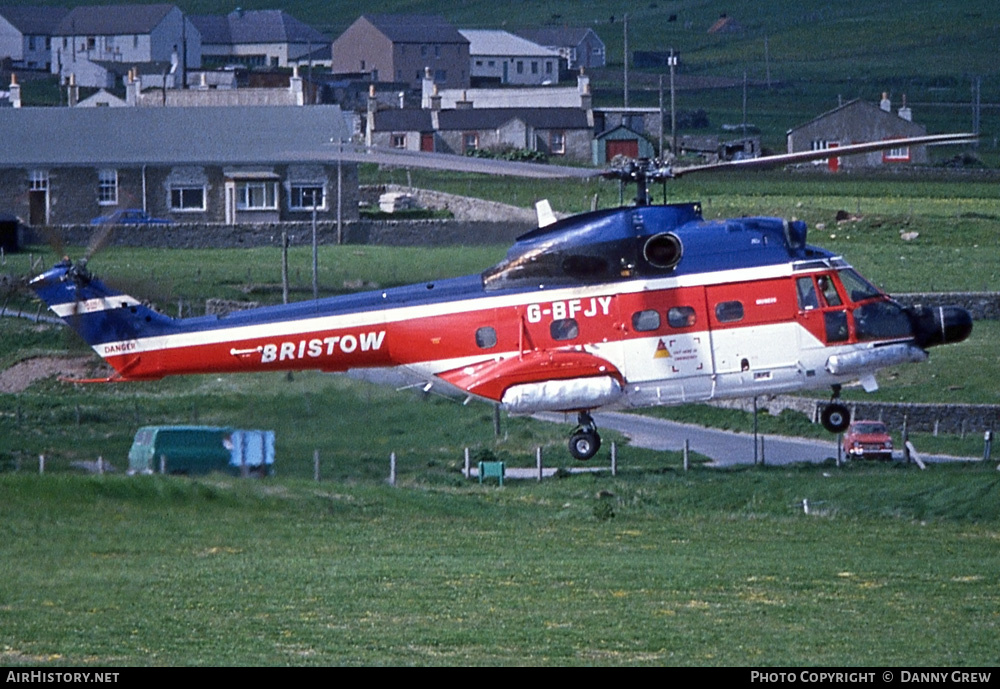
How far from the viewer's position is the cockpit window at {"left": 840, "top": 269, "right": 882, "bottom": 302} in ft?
72.8

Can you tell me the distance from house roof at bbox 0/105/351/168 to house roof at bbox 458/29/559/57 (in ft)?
221

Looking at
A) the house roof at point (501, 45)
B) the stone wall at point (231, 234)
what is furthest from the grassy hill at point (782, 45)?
the stone wall at point (231, 234)

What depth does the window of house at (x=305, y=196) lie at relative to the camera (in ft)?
201

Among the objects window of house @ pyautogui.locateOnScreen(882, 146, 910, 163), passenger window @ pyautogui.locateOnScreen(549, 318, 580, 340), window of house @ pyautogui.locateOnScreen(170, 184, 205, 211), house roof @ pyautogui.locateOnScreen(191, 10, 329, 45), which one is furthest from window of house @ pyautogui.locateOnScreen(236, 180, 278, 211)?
house roof @ pyautogui.locateOnScreen(191, 10, 329, 45)

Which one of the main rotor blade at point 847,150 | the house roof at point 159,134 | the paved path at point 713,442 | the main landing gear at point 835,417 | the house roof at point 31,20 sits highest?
the house roof at point 31,20

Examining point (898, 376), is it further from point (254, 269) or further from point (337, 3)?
point (337, 3)

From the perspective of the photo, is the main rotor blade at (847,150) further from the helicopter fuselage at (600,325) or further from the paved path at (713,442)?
the paved path at (713,442)

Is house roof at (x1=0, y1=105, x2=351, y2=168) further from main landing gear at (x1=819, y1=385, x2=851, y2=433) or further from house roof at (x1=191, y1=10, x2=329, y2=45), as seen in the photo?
house roof at (x1=191, y1=10, x2=329, y2=45)

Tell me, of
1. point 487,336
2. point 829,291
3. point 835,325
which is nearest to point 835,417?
point 835,325

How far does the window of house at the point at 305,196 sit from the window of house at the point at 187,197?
3154 mm

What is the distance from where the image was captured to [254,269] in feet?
150

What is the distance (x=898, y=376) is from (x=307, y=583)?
21.5 metres

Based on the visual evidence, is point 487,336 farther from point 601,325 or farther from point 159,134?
point 159,134

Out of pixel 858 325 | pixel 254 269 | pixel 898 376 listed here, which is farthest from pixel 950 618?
pixel 254 269
